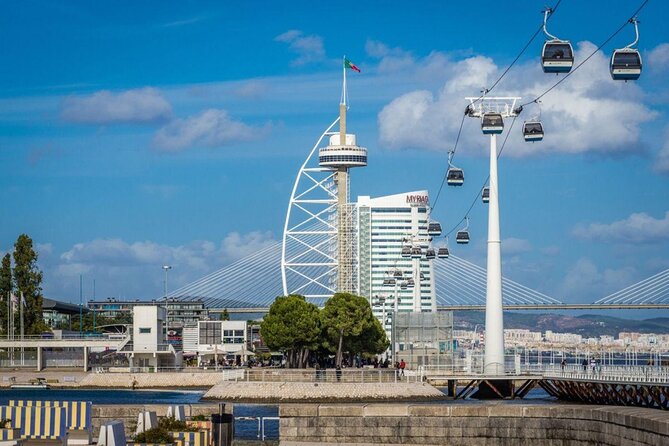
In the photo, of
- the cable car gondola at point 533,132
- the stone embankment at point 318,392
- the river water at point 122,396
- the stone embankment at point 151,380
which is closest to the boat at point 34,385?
the river water at point 122,396

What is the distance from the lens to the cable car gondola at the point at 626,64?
32938 millimetres

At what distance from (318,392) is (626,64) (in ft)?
189

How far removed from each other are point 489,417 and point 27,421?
34.0 ft

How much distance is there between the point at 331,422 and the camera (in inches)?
1250

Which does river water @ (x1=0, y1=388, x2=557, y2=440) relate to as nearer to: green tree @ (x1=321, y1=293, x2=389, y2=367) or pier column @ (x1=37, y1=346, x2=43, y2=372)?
green tree @ (x1=321, y1=293, x2=389, y2=367)

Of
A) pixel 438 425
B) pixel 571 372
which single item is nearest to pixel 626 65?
pixel 438 425

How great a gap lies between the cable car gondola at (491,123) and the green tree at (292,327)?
52893mm

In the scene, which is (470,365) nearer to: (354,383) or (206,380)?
(354,383)

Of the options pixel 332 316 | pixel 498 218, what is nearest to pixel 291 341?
pixel 332 316

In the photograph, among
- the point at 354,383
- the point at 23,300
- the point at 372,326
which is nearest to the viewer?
the point at 354,383

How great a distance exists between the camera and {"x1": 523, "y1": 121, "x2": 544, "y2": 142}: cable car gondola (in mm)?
53188

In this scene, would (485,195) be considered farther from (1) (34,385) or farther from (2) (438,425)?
(1) (34,385)

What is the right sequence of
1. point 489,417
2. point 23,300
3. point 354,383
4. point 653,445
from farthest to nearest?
1. point 23,300
2. point 354,383
3. point 489,417
4. point 653,445

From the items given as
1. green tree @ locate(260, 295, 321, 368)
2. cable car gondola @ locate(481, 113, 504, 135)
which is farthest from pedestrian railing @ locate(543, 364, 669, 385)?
green tree @ locate(260, 295, 321, 368)
